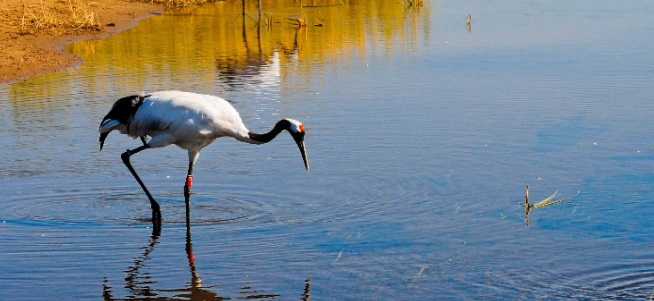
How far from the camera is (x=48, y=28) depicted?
65.6 ft

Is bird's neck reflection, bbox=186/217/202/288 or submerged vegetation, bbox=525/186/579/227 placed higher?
bird's neck reflection, bbox=186/217/202/288

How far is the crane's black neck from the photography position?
8156 millimetres

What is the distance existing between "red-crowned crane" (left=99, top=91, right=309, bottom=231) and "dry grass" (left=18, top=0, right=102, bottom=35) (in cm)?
1100

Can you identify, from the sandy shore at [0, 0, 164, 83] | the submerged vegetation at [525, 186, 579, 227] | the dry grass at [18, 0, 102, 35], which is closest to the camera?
the submerged vegetation at [525, 186, 579, 227]

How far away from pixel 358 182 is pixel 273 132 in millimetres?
1162

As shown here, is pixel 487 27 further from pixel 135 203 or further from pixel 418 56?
pixel 135 203

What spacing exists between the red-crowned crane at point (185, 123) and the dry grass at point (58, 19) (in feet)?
36.1

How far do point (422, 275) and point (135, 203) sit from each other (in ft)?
9.57

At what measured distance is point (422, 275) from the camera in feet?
22.2

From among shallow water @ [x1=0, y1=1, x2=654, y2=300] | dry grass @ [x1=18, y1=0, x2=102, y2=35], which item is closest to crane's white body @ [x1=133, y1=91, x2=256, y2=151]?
shallow water @ [x1=0, y1=1, x2=654, y2=300]

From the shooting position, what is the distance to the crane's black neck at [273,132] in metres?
8.16

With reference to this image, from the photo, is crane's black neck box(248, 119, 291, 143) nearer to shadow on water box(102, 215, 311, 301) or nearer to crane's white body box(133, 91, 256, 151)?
crane's white body box(133, 91, 256, 151)

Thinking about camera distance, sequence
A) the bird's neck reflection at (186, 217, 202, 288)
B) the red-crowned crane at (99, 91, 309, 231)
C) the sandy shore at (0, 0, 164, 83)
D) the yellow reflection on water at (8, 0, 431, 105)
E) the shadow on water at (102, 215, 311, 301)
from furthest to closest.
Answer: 1. the sandy shore at (0, 0, 164, 83)
2. the yellow reflection on water at (8, 0, 431, 105)
3. the red-crowned crane at (99, 91, 309, 231)
4. the bird's neck reflection at (186, 217, 202, 288)
5. the shadow on water at (102, 215, 311, 301)

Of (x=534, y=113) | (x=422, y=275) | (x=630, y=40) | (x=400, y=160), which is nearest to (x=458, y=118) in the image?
(x=534, y=113)
